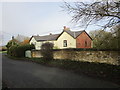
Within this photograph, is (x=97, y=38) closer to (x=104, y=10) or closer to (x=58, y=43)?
(x=104, y=10)

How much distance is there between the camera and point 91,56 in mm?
9875

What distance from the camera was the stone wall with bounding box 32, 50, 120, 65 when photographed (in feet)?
27.3

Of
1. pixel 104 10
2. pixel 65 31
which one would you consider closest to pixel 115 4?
pixel 104 10

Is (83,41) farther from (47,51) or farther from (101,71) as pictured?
(101,71)

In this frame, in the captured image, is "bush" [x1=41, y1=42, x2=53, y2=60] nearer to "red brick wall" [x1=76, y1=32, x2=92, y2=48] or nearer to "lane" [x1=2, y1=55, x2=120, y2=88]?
"lane" [x1=2, y1=55, x2=120, y2=88]

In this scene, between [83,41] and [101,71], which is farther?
[83,41]

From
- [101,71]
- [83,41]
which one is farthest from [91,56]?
[83,41]

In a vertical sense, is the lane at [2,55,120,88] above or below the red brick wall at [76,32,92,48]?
below

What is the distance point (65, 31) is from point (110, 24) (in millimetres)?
21220

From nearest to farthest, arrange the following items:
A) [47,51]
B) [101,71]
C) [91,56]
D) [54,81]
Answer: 1. [54,81]
2. [101,71]
3. [91,56]
4. [47,51]

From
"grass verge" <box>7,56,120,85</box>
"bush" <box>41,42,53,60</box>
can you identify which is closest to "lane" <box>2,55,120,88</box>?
"grass verge" <box>7,56,120,85</box>

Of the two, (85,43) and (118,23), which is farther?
(85,43)

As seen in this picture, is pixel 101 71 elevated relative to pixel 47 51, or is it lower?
lower

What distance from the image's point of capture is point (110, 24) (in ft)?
21.0
